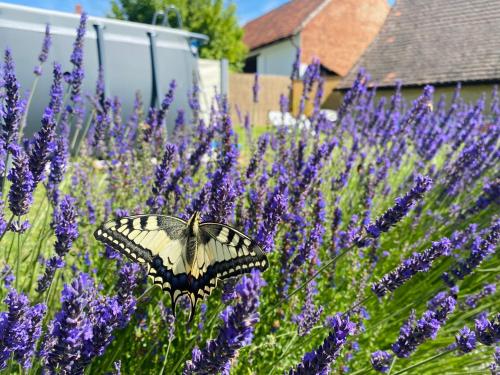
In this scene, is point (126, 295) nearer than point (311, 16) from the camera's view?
→ Yes

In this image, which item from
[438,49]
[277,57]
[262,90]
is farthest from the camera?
[277,57]

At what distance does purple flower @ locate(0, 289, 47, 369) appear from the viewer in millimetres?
1042

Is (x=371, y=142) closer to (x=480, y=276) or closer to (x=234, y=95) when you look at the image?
(x=480, y=276)

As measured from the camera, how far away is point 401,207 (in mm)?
1521

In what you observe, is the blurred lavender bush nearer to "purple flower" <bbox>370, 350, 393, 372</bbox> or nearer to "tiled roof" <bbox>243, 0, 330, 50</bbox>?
"purple flower" <bbox>370, 350, 393, 372</bbox>

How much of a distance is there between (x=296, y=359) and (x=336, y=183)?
1.23 m

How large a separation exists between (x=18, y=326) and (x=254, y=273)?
0.65 meters

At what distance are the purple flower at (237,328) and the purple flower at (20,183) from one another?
2.76ft

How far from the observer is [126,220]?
1.59 m

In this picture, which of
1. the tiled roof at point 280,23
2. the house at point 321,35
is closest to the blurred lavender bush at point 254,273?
the house at point 321,35

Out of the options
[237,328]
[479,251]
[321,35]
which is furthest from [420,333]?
[321,35]

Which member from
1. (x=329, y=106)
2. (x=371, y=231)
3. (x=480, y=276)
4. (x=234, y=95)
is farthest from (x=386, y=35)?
(x=371, y=231)

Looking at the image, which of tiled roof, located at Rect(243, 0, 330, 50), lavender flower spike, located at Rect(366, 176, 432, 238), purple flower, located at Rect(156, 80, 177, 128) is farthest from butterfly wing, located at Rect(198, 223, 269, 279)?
tiled roof, located at Rect(243, 0, 330, 50)

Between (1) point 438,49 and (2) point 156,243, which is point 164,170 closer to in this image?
(2) point 156,243
